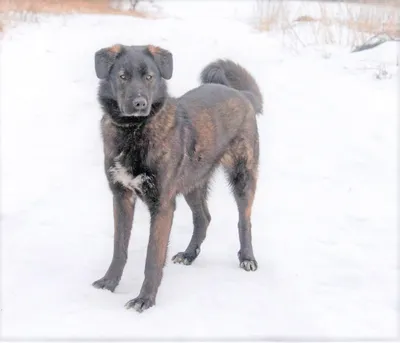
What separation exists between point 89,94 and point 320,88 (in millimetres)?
3012

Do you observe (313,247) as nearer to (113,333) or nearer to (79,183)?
(113,333)

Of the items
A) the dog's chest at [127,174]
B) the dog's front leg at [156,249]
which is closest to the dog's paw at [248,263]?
the dog's front leg at [156,249]

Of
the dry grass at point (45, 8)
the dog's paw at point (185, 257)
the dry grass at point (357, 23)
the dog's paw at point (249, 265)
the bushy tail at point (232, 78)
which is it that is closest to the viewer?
the dog's paw at point (249, 265)

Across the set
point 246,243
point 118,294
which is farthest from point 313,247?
point 118,294

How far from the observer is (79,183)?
560 centimetres

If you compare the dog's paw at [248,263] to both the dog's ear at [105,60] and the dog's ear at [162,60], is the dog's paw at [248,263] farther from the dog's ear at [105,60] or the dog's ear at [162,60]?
the dog's ear at [105,60]

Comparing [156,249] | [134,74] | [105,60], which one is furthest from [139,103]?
[156,249]

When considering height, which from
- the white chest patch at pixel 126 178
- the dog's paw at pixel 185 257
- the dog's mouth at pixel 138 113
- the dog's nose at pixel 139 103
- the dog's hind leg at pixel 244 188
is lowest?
the dog's paw at pixel 185 257

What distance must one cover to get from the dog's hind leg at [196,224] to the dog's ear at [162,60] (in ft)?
3.36

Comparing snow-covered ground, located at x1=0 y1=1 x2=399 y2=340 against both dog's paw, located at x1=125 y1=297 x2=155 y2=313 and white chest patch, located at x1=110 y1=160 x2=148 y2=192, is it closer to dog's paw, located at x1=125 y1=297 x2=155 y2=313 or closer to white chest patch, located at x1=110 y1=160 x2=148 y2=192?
dog's paw, located at x1=125 y1=297 x2=155 y2=313

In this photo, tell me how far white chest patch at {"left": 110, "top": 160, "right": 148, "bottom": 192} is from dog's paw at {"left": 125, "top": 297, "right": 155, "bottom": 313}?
0.61 meters

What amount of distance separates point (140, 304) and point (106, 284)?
14.4 inches

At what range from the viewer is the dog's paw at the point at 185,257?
4176mm

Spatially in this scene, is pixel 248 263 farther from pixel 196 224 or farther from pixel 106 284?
pixel 106 284
